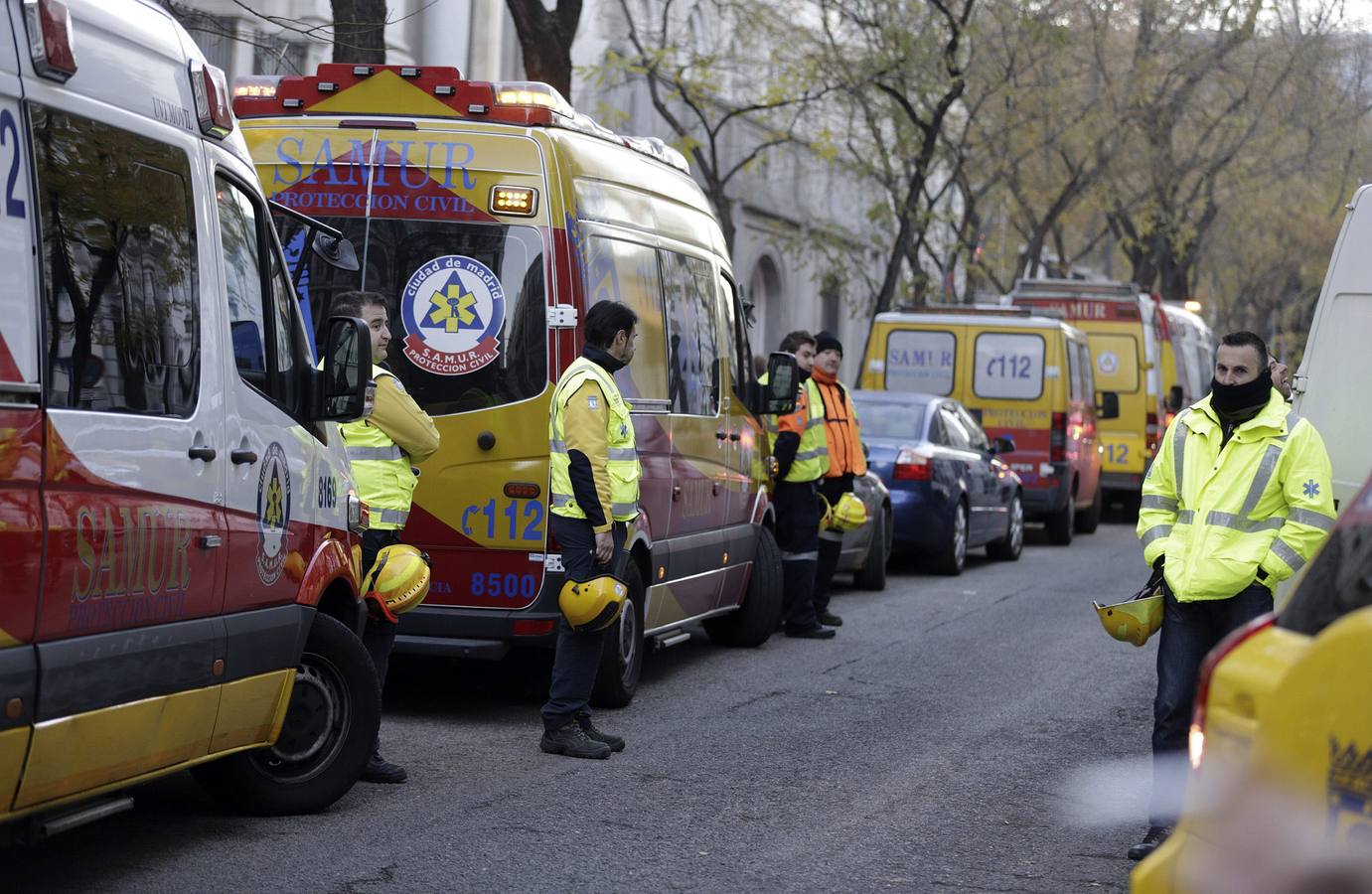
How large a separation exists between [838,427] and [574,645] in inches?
181

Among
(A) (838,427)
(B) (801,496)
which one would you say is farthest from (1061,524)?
(B) (801,496)

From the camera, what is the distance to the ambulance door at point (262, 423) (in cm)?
578

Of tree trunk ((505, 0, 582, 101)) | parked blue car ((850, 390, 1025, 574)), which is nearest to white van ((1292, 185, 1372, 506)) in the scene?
tree trunk ((505, 0, 582, 101))

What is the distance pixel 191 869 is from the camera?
19.0ft

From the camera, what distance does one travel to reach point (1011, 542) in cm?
1812

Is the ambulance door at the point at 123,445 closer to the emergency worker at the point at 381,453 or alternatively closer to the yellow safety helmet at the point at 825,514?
the emergency worker at the point at 381,453

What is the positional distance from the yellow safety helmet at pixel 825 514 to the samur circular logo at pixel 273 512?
6.18 m

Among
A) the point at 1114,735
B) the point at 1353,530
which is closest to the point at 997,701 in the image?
the point at 1114,735

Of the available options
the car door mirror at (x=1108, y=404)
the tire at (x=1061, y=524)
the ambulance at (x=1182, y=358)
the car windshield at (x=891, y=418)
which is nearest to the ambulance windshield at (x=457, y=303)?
the car windshield at (x=891, y=418)

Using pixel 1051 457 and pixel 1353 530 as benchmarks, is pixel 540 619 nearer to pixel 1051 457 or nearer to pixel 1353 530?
pixel 1353 530

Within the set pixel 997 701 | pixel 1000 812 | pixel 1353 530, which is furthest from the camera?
pixel 997 701

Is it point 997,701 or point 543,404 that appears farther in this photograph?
point 997,701

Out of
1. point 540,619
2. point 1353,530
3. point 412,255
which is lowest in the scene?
point 540,619

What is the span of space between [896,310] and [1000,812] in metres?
13.3
